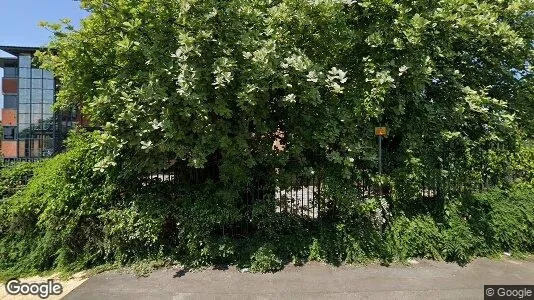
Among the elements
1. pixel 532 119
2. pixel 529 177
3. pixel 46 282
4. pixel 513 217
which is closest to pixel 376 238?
pixel 513 217

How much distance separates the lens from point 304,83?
4.88 metres

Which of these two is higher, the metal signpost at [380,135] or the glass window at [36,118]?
the glass window at [36,118]

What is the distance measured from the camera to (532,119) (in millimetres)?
6441

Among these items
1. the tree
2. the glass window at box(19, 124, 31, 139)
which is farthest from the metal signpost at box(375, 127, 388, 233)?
the glass window at box(19, 124, 31, 139)

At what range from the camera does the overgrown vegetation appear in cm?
487

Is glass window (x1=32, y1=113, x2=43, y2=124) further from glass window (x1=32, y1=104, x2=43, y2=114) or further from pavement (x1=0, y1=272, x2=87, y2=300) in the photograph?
pavement (x1=0, y1=272, x2=87, y2=300)

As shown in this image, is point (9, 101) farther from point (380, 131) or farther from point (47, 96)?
point (380, 131)

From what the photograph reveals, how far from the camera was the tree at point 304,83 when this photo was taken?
478 cm

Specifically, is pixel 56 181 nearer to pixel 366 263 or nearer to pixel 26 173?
pixel 26 173

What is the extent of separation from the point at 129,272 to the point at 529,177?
7.04 meters

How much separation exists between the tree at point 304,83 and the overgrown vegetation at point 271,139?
29 mm

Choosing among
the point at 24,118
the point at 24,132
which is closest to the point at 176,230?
the point at 24,132

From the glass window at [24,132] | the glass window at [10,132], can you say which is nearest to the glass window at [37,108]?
the glass window at [24,132]

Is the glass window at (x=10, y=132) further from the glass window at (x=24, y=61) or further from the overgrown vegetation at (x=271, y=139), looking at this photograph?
the overgrown vegetation at (x=271, y=139)
